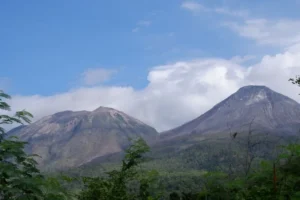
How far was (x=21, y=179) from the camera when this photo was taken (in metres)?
6.30

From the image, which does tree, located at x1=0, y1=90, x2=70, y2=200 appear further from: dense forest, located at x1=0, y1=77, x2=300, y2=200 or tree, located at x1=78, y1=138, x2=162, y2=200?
tree, located at x1=78, y1=138, x2=162, y2=200

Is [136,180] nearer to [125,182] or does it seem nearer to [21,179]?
[125,182]

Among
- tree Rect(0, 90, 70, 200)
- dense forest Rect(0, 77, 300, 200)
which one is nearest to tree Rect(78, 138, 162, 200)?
dense forest Rect(0, 77, 300, 200)

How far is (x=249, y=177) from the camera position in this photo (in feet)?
24.0

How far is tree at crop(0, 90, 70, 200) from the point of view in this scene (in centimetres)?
629

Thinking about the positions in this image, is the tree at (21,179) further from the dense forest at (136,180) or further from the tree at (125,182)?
the tree at (125,182)

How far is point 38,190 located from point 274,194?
3.52 meters

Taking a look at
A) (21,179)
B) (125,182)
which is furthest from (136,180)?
(21,179)

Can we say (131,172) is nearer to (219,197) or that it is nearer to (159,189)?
(159,189)

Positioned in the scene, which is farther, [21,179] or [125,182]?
[125,182]

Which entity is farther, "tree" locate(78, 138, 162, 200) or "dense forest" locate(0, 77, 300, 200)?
"tree" locate(78, 138, 162, 200)

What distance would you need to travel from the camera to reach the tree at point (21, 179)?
629 cm

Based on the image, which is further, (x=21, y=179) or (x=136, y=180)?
(x=136, y=180)

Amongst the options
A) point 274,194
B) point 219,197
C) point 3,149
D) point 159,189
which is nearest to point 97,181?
point 159,189
